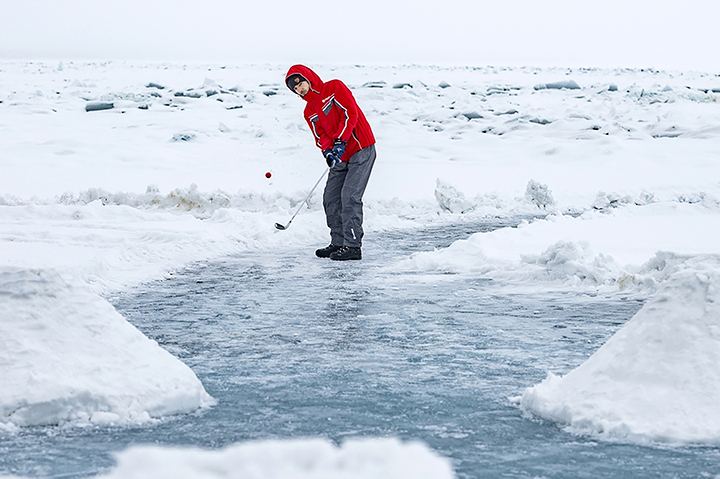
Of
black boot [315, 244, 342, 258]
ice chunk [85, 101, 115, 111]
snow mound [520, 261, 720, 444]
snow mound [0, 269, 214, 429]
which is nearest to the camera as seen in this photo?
snow mound [520, 261, 720, 444]

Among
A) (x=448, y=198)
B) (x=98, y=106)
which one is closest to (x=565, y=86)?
(x=98, y=106)

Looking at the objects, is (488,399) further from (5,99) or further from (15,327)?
(5,99)

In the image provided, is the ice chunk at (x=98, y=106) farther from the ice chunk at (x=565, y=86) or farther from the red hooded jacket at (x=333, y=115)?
the ice chunk at (x=565, y=86)

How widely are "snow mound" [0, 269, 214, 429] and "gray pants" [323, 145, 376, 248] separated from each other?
3.86 m

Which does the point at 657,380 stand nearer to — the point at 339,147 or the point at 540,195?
the point at 339,147

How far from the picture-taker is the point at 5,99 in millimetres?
24125

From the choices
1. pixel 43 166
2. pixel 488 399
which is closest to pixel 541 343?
pixel 488 399

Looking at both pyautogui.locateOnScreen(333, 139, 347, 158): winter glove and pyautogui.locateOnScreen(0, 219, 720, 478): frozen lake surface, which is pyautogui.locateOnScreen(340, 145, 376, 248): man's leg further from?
pyautogui.locateOnScreen(0, 219, 720, 478): frozen lake surface

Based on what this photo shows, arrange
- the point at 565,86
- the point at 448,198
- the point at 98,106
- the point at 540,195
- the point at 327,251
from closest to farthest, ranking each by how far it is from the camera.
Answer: the point at 327,251 → the point at 448,198 → the point at 540,195 → the point at 98,106 → the point at 565,86

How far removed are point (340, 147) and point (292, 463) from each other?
5.18 meters

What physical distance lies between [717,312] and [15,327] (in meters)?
2.74

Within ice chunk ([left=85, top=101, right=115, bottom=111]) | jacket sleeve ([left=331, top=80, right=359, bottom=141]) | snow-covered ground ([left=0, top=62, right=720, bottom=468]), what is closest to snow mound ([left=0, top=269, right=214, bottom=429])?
snow-covered ground ([left=0, top=62, right=720, bottom=468])

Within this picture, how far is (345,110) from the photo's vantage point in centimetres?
691

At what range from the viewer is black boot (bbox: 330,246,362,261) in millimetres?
7211
